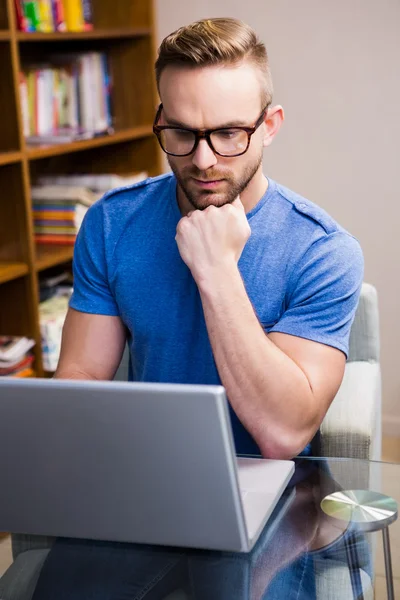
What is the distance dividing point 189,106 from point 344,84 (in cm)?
184

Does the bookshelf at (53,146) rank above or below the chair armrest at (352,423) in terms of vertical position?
above

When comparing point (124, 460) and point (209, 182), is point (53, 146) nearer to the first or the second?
point (209, 182)

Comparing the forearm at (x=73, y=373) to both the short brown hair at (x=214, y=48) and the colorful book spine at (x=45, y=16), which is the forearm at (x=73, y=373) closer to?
the short brown hair at (x=214, y=48)

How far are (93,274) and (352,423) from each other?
0.59 meters

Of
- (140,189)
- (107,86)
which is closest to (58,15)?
(107,86)

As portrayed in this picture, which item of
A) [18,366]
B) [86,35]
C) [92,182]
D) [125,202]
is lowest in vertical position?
[18,366]

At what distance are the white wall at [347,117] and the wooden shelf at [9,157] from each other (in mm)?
1038

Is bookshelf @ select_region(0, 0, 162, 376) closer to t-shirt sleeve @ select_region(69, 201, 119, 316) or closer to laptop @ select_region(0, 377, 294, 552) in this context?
t-shirt sleeve @ select_region(69, 201, 119, 316)

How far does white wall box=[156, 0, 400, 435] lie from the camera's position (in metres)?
3.13

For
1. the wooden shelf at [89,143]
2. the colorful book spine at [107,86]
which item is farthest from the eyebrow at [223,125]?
the colorful book spine at [107,86]

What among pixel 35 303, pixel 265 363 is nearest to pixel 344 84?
pixel 35 303

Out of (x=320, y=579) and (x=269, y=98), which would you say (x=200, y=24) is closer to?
(x=269, y=98)

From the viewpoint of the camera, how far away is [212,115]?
1477 mm

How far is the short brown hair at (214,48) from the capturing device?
148cm
